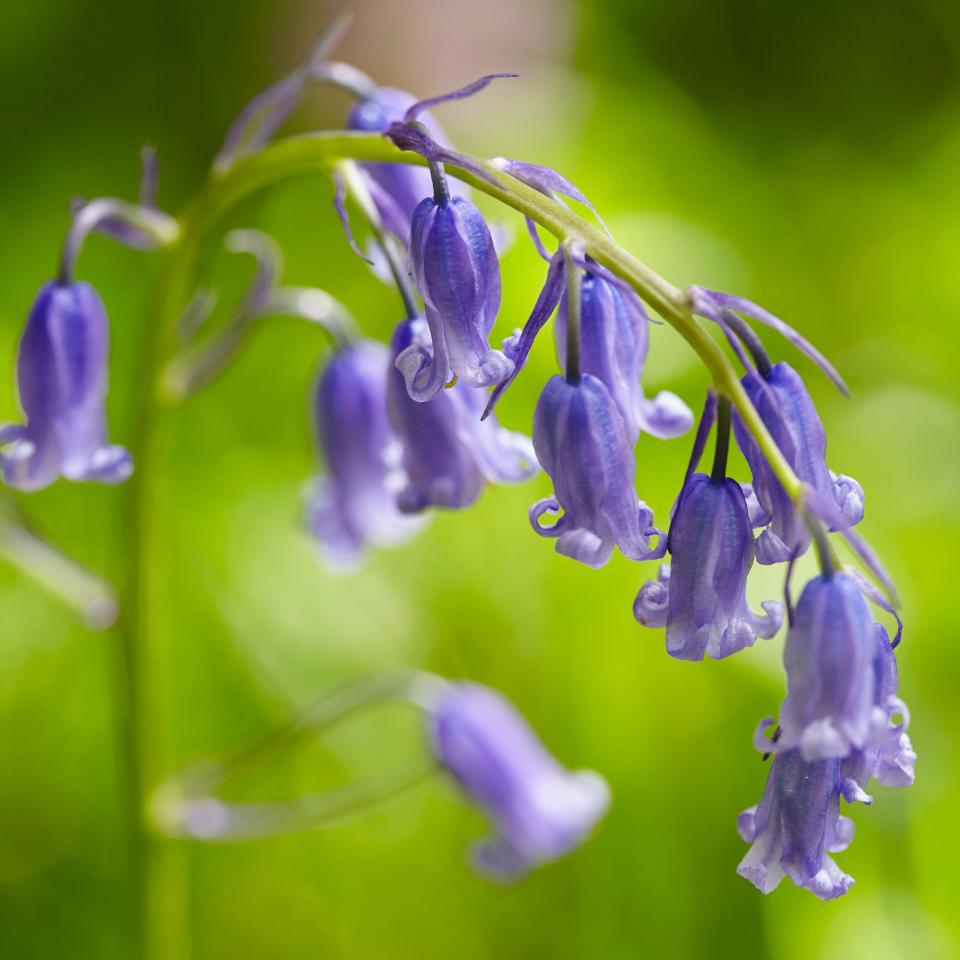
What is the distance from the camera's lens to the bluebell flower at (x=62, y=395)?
1580 mm

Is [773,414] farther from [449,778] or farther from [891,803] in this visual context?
[891,803]

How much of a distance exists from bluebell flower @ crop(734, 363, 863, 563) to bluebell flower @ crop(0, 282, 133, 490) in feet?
2.63

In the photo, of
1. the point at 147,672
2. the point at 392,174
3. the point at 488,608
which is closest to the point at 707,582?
the point at 392,174

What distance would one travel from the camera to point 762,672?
254 cm

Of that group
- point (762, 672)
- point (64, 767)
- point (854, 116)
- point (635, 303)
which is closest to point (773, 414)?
point (635, 303)

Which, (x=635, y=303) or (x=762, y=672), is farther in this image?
(x=762, y=672)

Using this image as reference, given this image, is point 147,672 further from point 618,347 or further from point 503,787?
point 618,347

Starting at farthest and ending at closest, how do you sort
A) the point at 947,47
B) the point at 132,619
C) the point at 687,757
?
the point at 947,47
the point at 687,757
the point at 132,619

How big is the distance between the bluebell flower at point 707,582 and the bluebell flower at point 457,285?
21cm

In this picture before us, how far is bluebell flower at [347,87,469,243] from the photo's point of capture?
144 centimetres

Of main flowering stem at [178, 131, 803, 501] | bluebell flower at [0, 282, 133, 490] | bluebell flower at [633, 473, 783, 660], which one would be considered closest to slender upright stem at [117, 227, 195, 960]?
bluebell flower at [0, 282, 133, 490]

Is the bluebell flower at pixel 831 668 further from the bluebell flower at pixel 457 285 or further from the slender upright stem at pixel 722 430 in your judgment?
the bluebell flower at pixel 457 285

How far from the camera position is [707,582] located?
114 cm

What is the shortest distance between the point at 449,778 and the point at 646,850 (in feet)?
1.76
